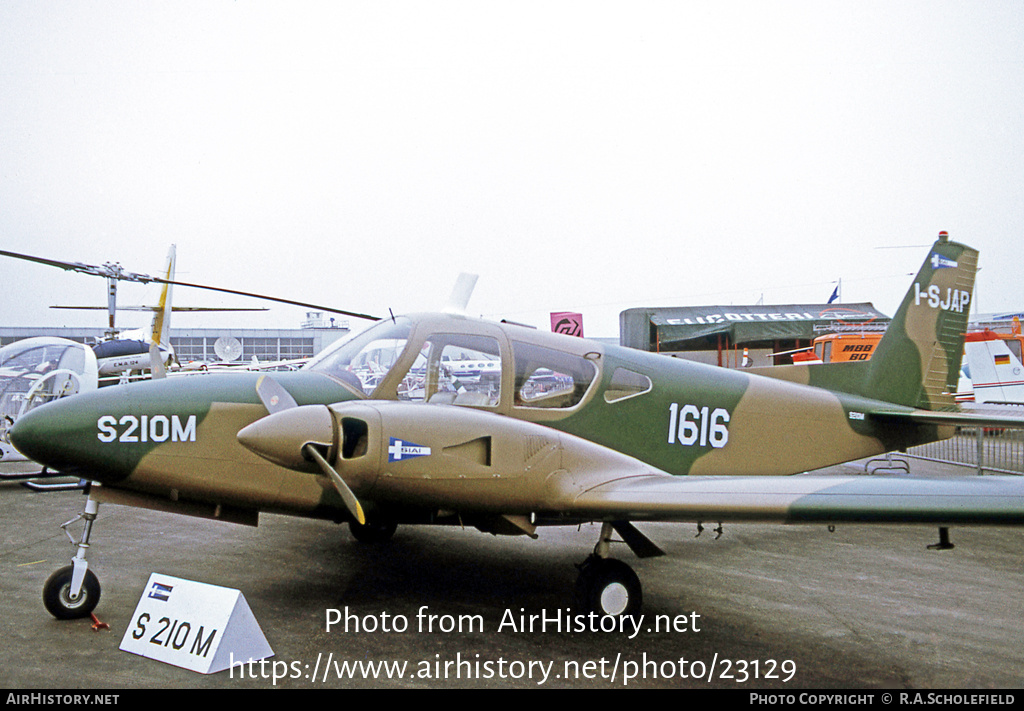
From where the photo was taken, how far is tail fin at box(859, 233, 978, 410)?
7391 mm

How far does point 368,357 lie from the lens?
18.0ft

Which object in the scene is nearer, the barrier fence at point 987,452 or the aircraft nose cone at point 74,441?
the aircraft nose cone at point 74,441

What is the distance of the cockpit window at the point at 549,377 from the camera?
552 centimetres

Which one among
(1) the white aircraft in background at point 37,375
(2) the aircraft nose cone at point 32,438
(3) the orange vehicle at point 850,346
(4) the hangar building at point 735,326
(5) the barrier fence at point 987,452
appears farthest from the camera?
(4) the hangar building at point 735,326

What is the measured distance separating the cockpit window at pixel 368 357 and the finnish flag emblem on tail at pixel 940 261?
19.7ft

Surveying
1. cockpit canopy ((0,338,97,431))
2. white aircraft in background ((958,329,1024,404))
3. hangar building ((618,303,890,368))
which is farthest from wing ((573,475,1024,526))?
hangar building ((618,303,890,368))

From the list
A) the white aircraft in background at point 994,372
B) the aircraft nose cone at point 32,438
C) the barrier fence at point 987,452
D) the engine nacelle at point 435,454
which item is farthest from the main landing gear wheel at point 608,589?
the white aircraft in background at point 994,372

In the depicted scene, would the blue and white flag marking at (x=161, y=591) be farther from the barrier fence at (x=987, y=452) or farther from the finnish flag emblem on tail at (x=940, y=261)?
the barrier fence at (x=987, y=452)

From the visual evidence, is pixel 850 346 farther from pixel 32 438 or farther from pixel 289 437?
pixel 32 438

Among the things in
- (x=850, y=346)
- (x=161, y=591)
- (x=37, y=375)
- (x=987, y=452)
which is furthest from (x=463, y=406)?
(x=850, y=346)

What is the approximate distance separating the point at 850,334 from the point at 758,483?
17935 millimetres

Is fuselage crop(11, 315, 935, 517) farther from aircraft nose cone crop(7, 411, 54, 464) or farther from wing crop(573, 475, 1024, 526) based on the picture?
wing crop(573, 475, 1024, 526)

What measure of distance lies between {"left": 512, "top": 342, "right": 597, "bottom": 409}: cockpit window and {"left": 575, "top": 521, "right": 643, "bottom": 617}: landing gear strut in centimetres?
119
